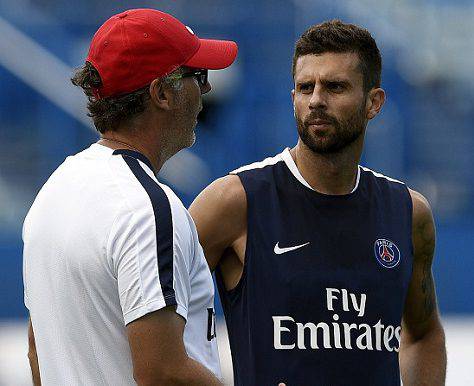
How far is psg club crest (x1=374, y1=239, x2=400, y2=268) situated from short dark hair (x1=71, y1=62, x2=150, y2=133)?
1.01 metres

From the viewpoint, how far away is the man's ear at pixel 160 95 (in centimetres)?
252

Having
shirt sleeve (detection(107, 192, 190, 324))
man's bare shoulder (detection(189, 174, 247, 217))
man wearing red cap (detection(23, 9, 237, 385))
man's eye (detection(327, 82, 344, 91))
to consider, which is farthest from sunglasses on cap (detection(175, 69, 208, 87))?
man's eye (detection(327, 82, 344, 91))

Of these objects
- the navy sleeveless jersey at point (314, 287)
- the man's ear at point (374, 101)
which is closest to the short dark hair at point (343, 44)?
the man's ear at point (374, 101)

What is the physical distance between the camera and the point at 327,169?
3.27 metres

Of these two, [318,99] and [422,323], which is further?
[422,323]

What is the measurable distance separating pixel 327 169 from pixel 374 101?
297 millimetres

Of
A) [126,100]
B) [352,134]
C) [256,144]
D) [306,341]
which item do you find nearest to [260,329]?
[306,341]

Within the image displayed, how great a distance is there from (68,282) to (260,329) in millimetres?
886

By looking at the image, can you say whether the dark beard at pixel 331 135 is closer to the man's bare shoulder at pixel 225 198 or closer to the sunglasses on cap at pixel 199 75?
the man's bare shoulder at pixel 225 198

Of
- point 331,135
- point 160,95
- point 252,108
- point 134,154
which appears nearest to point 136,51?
point 160,95

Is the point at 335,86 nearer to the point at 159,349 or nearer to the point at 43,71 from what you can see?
the point at 159,349

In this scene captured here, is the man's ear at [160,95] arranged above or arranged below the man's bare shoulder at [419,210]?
above

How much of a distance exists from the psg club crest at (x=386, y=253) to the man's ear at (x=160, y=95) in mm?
958

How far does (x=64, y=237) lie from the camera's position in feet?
7.66
